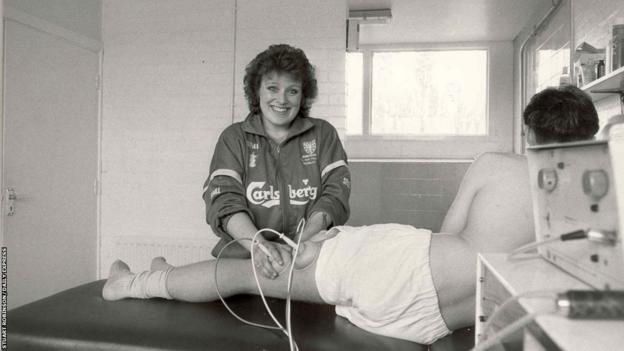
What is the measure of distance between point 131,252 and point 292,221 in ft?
6.21

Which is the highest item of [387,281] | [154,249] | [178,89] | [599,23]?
[599,23]

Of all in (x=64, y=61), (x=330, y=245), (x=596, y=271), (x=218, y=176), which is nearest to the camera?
(x=596, y=271)

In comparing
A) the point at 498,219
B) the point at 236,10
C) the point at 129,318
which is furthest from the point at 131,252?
the point at 498,219

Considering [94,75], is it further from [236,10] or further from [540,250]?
[540,250]

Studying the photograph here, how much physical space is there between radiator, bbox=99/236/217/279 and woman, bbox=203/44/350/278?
1322 mm

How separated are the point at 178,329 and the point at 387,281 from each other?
0.58 m

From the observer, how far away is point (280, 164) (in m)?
1.91

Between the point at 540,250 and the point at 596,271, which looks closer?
the point at 596,271

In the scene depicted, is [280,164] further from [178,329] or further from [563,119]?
[563,119]

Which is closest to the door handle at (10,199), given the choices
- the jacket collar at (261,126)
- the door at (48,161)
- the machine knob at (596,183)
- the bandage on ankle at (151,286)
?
the door at (48,161)

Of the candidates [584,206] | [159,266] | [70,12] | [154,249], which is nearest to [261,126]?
[159,266]

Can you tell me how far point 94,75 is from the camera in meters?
3.33

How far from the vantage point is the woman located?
1828 millimetres

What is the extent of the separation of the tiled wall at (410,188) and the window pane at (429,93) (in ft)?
2.39
